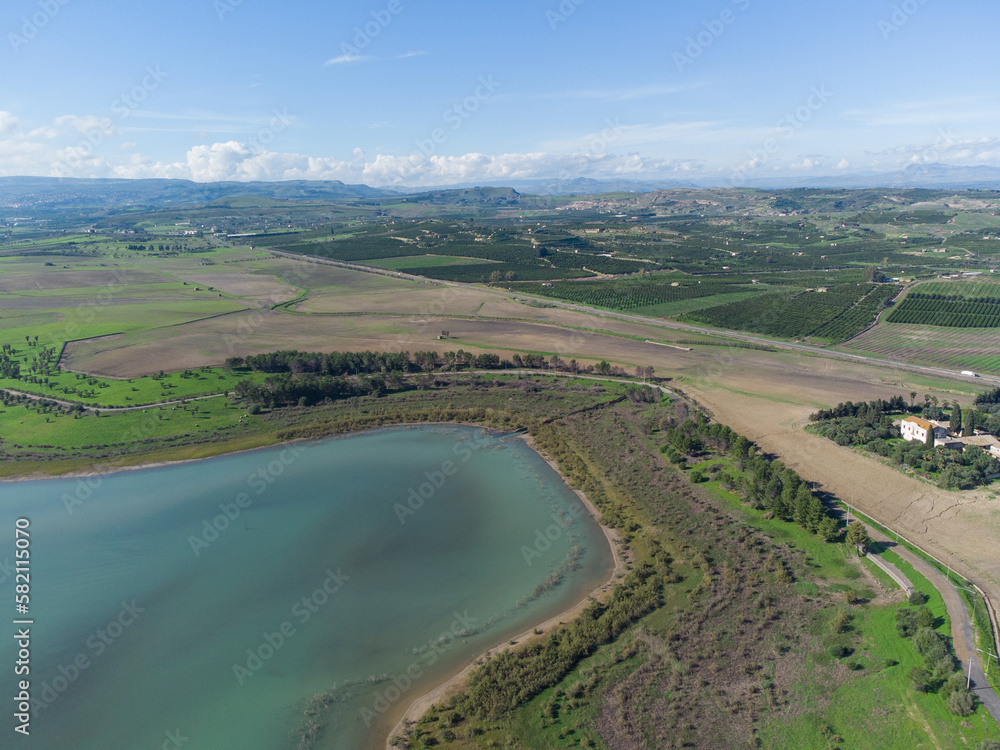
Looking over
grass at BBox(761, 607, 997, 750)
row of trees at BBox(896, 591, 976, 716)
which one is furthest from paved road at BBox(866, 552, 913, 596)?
grass at BBox(761, 607, 997, 750)

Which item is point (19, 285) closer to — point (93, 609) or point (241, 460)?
point (241, 460)

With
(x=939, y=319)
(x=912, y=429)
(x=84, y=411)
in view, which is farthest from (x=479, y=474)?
(x=939, y=319)

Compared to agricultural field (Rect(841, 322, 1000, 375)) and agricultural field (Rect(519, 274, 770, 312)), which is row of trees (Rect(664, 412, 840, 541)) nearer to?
agricultural field (Rect(841, 322, 1000, 375))
